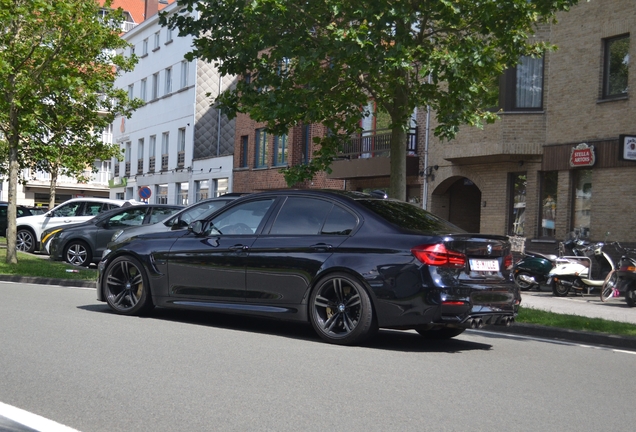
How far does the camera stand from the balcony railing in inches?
1224

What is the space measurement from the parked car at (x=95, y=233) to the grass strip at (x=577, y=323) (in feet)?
40.8

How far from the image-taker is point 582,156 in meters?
24.5

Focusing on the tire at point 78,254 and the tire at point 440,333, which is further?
the tire at point 78,254

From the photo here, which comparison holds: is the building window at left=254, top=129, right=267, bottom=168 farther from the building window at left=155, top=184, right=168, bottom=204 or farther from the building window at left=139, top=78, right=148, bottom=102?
the building window at left=139, top=78, right=148, bottom=102

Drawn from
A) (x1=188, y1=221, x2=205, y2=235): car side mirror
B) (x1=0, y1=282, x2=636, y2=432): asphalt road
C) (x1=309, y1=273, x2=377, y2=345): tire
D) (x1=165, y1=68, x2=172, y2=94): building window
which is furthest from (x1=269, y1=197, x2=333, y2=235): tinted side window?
(x1=165, y1=68, x2=172, y2=94): building window

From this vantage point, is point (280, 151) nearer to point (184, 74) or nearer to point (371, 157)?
point (371, 157)

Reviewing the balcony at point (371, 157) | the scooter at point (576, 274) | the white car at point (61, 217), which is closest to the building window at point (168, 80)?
the balcony at point (371, 157)

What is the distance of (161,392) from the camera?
6.69 meters

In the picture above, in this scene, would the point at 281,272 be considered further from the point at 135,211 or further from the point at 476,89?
the point at 135,211

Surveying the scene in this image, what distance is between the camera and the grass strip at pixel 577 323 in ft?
38.4

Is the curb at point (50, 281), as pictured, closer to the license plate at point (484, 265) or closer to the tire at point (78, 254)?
the tire at point (78, 254)

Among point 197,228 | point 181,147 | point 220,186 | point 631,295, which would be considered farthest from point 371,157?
point 197,228

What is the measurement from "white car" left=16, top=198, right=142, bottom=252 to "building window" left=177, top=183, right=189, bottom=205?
20.8 metres

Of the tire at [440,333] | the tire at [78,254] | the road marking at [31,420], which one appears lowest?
the road marking at [31,420]
